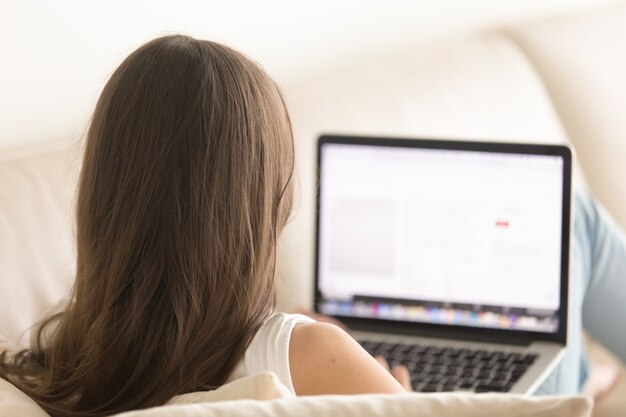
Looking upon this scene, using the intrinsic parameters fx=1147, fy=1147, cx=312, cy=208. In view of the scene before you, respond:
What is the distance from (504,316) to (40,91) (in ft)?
2.57

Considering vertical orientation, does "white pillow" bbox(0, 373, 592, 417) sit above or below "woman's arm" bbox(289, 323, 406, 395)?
above

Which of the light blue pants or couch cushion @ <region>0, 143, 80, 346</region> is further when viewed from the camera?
the light blue pants

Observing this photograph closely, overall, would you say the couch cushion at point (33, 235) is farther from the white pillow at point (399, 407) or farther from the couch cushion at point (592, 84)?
the couch cushion at point (592, 84)

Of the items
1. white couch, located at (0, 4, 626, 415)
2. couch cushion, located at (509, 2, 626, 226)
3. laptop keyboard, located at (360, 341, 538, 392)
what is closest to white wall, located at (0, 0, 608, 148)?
white couch, located at (0, 4, 626, 415)

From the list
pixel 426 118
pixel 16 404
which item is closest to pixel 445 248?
pixel 426 118

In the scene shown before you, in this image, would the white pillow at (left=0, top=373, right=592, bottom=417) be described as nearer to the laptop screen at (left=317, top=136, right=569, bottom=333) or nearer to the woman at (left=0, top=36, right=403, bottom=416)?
the woman at (left=0, top=36, right=403, bottom=416)

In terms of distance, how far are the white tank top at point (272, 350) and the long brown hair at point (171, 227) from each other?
0.01 metres

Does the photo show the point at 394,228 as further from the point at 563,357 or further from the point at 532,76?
the point at 532,76

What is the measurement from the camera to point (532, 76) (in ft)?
8.23

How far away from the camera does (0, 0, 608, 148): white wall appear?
1.60 m

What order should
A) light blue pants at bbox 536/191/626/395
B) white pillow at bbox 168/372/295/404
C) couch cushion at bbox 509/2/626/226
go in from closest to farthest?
1. white pillow at bbox 168/372/295/404
2. light blue pants at bbox 536/191/626/395
3. couch cushion at bbox 509/2/626/226

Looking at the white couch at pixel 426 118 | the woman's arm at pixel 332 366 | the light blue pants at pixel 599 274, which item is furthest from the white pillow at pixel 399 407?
the light blue pants at pixel 599 274

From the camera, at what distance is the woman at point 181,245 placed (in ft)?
3.70

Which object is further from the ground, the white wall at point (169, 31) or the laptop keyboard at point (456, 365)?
the white wall at point (169, 31)
